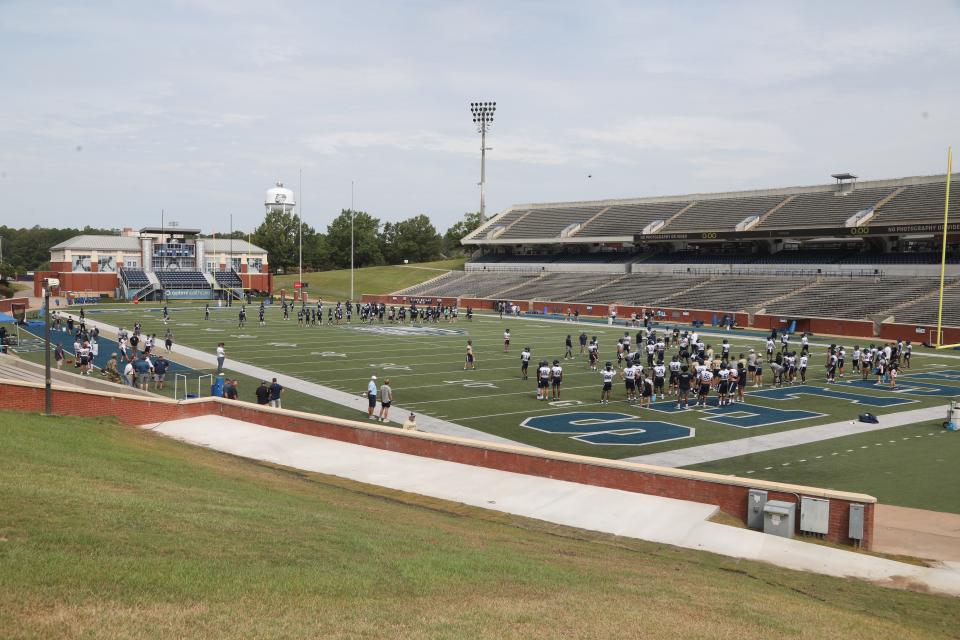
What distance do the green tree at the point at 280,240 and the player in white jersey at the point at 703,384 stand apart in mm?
93389

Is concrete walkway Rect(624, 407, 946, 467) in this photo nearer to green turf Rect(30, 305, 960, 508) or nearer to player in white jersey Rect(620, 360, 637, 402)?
green turf Rect(30, 305, 960, 508)

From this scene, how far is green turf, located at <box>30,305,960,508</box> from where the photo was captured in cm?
1996

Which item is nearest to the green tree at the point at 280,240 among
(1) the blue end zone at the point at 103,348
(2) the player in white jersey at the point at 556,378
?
(1) the blue end zone at the point at 103,348

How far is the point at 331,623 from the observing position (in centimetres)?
582

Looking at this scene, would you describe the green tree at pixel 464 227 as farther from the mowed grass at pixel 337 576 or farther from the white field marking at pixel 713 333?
the mowed grass at pixel 337 576

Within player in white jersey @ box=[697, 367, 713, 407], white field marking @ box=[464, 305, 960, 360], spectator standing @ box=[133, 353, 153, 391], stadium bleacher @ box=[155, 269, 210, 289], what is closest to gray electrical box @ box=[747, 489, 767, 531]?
player in white jersey @ box=[697, 367, 713, 407]

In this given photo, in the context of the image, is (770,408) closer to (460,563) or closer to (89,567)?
(460,563)

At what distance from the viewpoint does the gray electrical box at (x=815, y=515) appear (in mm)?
11344

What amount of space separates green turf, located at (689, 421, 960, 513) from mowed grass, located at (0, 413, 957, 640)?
5027 millimetres

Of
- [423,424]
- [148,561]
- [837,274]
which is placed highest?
[837,274]

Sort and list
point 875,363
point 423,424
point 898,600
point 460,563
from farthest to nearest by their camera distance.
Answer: point 875,363 < point 423,424 < point 898,600 < point 460,563

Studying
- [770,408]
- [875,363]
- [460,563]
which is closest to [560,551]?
[460,563]

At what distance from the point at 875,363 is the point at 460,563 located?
24.7 meters

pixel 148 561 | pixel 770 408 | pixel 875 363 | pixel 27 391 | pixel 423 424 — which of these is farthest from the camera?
pixel 875 363
